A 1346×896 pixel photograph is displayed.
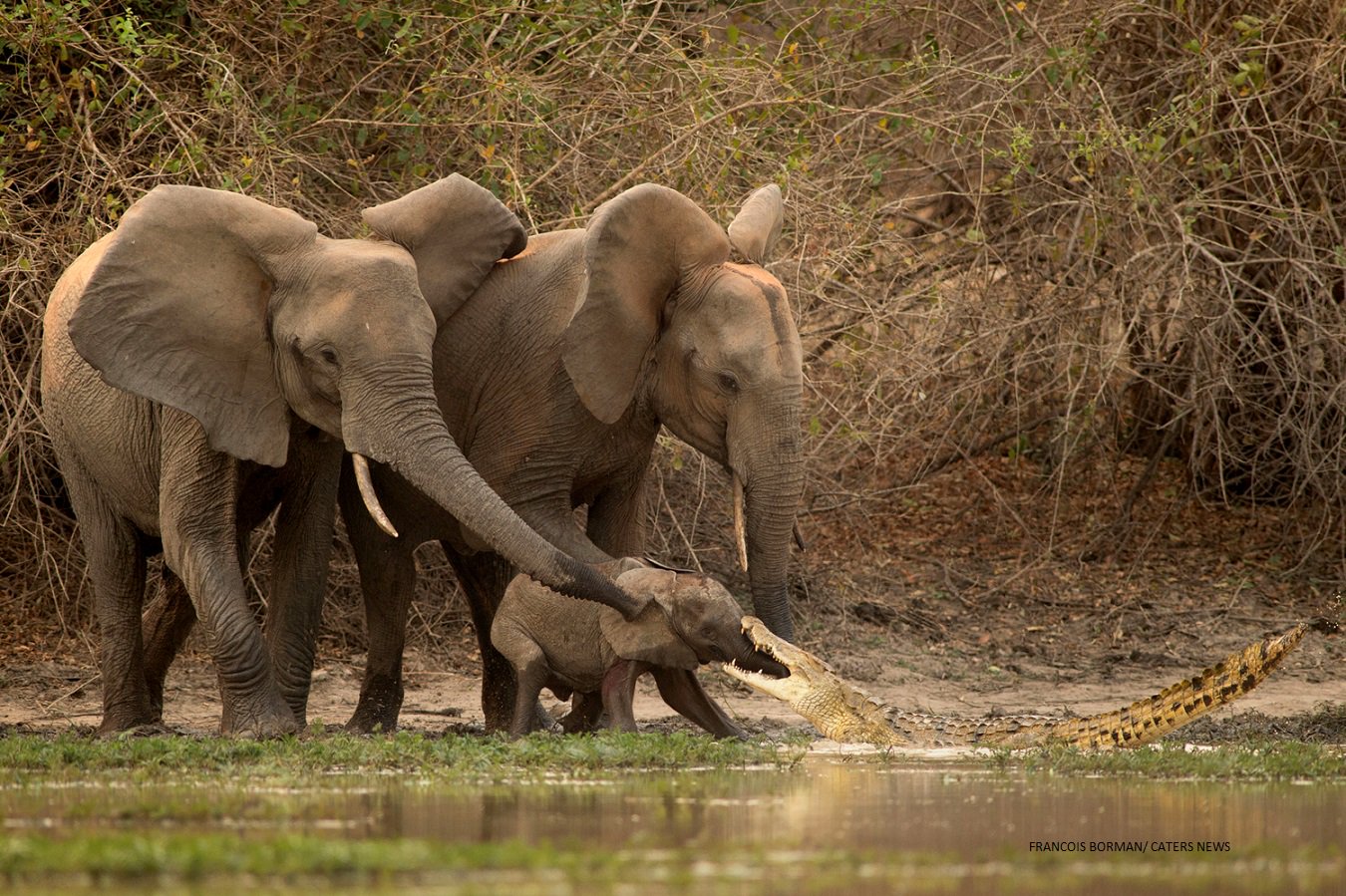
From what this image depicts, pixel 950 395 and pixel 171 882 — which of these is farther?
pixel 950 395

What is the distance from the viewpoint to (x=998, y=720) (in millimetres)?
9531

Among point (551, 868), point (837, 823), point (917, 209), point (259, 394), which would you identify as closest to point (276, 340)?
→ point (259, 394)

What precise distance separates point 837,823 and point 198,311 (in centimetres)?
396

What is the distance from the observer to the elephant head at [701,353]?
927cm

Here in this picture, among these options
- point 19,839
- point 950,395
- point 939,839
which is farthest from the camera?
point 950,395

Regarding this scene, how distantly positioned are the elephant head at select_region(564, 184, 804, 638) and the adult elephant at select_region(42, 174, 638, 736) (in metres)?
0.73

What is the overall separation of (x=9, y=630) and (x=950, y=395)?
5892mm

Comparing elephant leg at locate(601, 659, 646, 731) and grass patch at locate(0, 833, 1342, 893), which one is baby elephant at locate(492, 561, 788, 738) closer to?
elephant leg at locate(601, 659, 646, 731)

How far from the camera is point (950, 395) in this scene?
44.1ft

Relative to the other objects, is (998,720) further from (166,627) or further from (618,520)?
(166,627)

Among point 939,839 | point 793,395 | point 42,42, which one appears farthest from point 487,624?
point 939,839

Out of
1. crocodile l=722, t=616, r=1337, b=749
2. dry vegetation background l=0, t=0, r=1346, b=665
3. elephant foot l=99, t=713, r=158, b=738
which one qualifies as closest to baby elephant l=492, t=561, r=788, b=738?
crocodile l=722, t=616, r=1337, b=749

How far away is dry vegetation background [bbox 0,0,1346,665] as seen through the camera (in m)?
11.6

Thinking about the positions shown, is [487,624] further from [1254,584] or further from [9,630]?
[1254,584]
